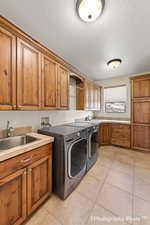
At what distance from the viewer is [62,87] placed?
2150 mm

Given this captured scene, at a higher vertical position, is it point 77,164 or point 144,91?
point 144,91

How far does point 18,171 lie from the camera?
1.06 meters

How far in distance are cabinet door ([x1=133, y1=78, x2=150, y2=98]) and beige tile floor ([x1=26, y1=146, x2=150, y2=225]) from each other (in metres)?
1.98

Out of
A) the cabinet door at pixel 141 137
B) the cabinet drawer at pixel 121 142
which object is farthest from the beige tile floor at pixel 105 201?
the cabinet drawer at pixel 121 142

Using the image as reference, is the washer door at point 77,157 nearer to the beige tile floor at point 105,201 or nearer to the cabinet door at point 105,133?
the beige tile floor at point 105,201

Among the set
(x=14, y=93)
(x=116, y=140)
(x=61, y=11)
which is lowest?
(x=116, y=140)

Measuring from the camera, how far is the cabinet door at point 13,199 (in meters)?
0.96

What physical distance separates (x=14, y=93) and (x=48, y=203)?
1.58 m

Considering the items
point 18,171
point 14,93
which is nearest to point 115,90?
point 14,93

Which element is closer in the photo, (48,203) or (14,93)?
(14,93)

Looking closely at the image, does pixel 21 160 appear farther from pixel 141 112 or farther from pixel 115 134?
pixel 141 112

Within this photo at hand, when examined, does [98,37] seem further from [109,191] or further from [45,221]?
[45,221]

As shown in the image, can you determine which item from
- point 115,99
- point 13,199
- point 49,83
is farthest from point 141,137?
point 13,199

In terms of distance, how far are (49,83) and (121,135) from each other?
2.89 meters
